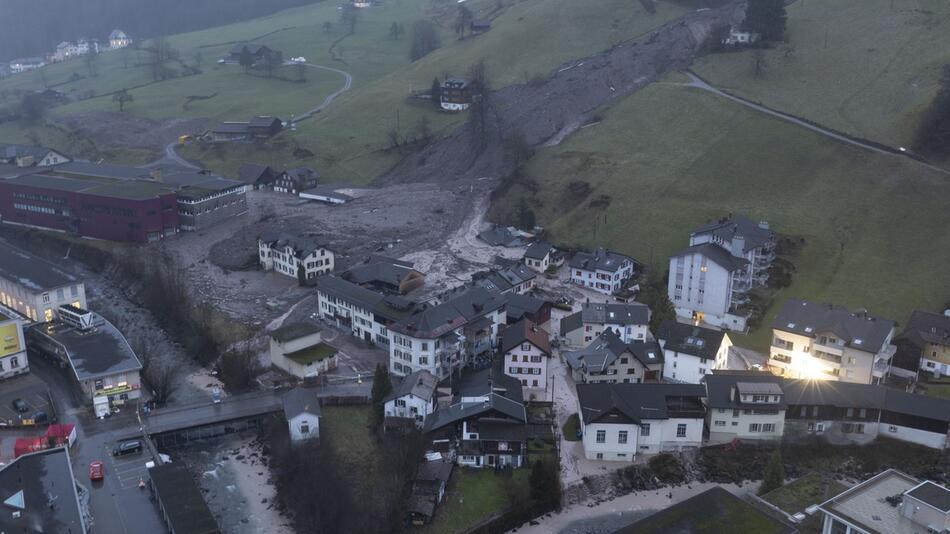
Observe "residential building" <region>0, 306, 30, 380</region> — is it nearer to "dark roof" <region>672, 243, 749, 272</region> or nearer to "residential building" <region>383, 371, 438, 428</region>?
"residential building" <region>383, 371, 438, 428</region>

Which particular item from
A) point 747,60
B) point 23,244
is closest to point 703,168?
point 747,60

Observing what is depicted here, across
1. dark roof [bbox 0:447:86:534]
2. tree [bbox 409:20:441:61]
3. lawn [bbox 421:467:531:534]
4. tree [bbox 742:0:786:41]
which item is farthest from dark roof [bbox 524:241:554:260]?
tree [bbox 409:20:441:61]

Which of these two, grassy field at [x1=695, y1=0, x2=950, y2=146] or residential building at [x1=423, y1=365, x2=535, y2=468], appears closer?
residential building at [x1=423, y1=365, x2=535, y2=468]

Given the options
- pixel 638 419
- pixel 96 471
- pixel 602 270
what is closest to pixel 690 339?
pixel 638 419

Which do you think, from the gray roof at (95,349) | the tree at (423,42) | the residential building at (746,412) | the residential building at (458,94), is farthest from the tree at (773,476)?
the tree at (423,42)

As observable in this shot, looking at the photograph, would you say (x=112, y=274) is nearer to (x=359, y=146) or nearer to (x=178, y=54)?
(x=359, y=146)
